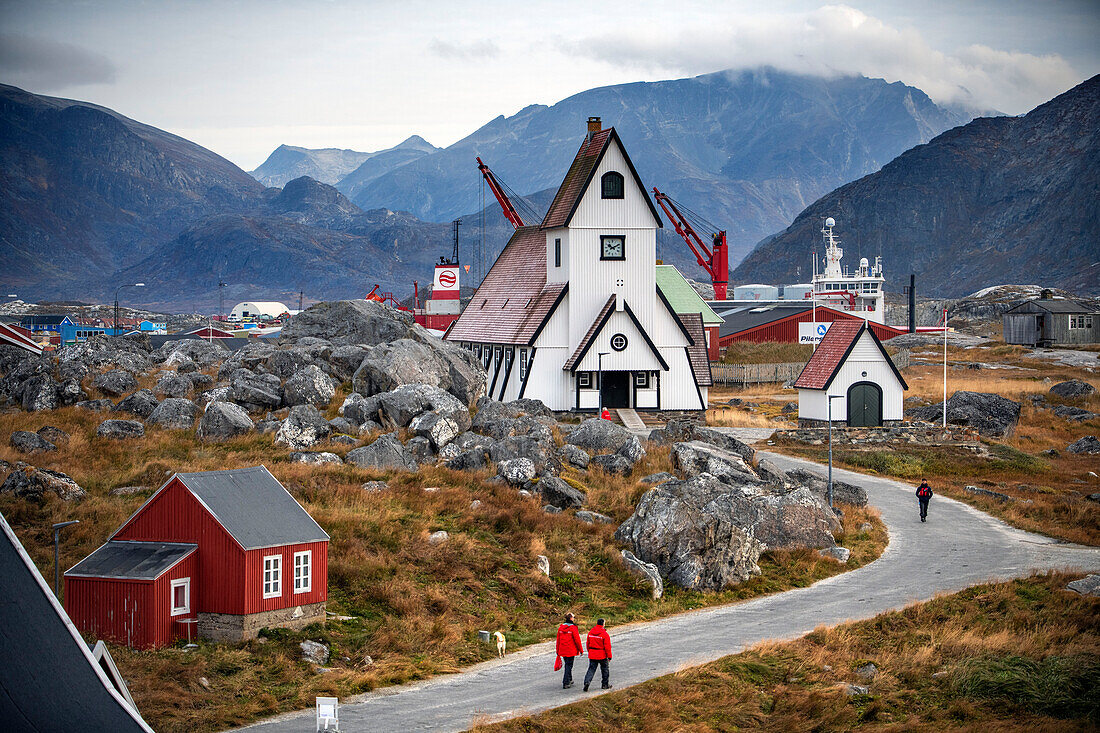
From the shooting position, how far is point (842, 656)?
20.5 metres

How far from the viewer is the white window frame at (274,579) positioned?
19984 mm

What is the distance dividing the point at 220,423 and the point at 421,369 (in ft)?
34.5

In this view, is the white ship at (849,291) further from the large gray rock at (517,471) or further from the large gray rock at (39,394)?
the large gray rock at (39,394)

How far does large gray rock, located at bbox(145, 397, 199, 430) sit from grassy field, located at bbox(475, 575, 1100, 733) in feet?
73.7

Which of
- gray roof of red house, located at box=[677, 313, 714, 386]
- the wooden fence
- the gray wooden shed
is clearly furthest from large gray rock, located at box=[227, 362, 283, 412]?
the gray wooden shed

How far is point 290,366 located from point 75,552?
20.9 metres

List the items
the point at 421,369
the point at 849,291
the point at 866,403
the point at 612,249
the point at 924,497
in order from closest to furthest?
the point at 924,497, the point at 421,369, the point at 866,403, the point at 612,249, the point at 849,291

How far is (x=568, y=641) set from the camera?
18.4m

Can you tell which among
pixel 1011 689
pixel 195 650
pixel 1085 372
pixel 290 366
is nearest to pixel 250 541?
pixel 195 650

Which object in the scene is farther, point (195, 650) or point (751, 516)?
point (751, 516)

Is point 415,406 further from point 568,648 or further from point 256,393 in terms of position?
point 568,648

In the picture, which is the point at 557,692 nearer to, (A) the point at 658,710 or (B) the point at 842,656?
(A) the point at 658,710

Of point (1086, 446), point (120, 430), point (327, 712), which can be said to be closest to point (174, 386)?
point (120, 430)

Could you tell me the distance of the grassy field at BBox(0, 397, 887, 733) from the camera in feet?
59.1
